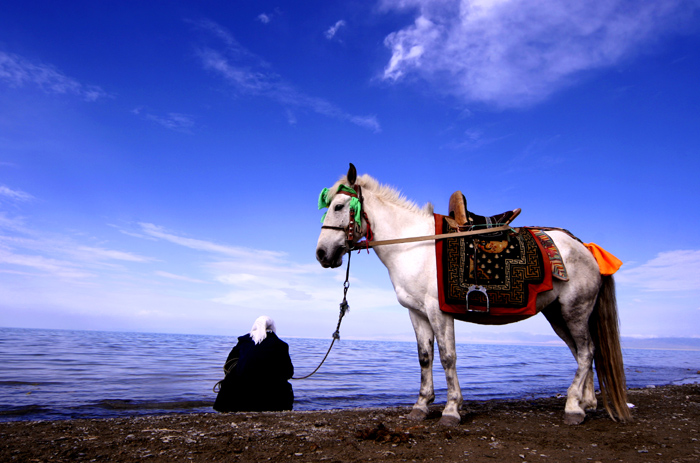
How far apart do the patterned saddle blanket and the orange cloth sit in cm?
69

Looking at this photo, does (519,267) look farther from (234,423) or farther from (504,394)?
(504,394)

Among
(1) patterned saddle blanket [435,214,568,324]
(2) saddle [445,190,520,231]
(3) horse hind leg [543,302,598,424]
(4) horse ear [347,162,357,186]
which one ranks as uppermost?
(4) horse ear [347,162,357,186]

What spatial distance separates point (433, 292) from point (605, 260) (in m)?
2.38

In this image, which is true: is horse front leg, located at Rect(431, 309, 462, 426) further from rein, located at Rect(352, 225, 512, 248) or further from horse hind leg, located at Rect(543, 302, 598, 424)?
horse hind leg, located at Rect(543, 302, 598, 424)

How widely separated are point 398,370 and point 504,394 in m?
5.86

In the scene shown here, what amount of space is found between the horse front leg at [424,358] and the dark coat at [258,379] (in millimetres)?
1796

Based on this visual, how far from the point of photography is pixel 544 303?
4730mm

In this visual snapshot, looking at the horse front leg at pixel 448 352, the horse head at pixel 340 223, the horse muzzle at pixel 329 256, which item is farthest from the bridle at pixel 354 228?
the horse front leg at pixel 448 352

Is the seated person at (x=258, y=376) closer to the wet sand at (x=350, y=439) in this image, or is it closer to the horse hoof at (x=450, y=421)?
the wet sand at (x=350, y=439)

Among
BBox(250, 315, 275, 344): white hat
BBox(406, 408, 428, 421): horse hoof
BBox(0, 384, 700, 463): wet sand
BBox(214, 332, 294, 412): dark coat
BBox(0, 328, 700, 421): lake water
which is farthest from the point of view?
BBox(0, 328, 700, 421): lake water

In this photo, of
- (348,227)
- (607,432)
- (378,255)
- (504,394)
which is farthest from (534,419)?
(504,394)

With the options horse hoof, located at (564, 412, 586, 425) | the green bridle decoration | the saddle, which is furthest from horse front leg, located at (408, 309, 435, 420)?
horse hoof, located at (564, 412, 586, 425)

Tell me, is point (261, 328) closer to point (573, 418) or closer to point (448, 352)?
point (448, 352)

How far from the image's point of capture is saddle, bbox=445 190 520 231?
488 centimetres
